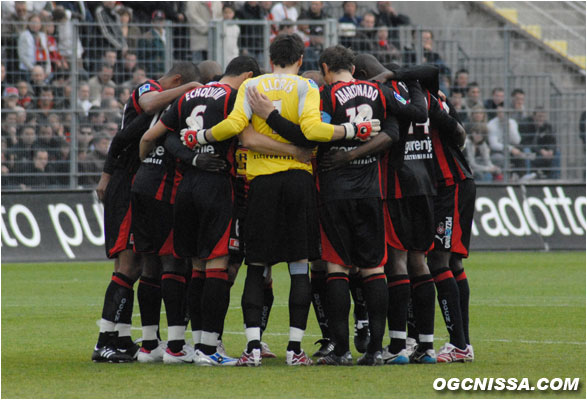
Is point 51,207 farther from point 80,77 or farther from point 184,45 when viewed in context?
point 184,45

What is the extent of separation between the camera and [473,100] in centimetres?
2005

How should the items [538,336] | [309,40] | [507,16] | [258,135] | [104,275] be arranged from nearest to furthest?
[258,135] < [538,336] < [104,275] < [309,40] < [507,16]

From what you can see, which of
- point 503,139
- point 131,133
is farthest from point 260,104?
point 503,139

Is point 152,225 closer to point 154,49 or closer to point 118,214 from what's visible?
point 118,214

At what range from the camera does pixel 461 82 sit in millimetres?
20016

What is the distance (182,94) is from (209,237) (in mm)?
1159

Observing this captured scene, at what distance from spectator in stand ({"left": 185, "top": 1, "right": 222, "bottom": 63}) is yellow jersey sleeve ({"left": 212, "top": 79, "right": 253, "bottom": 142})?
450 inches

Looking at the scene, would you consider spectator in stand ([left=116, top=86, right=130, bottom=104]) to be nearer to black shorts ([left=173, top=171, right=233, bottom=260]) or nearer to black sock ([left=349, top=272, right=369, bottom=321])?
black sock ([left=349, top=272, right=369, bottom=321])

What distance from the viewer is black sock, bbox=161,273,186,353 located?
316 inches

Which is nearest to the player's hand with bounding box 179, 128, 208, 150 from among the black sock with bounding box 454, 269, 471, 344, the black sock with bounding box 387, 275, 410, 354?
the black sock with bounding box 387, 275, 410, 354

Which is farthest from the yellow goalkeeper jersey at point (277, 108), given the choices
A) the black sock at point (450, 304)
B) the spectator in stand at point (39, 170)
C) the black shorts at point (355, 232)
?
the spectator in stand at point (39, 170)

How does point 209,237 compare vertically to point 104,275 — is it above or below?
above

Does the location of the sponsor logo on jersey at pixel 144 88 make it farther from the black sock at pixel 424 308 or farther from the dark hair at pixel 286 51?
the black sock at pixel 424 308

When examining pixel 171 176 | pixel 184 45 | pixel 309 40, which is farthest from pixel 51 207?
pixel 171 176
